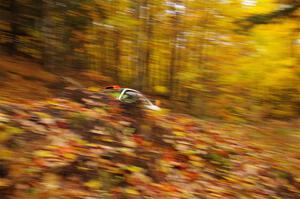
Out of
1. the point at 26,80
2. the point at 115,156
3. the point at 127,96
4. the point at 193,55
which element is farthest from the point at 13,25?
the point at 193,55

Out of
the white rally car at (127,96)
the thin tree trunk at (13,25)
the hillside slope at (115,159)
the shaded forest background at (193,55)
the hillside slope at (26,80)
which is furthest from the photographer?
the shaded forest background at (193,55)

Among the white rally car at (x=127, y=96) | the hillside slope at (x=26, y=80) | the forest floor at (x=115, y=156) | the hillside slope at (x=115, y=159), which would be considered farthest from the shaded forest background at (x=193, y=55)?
the hillside slope at (x=115, y=159)

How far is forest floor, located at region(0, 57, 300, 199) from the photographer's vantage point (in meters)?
4.72

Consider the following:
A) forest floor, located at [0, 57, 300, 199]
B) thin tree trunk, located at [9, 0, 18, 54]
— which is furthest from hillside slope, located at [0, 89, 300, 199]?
thin tree trunk, located at [9, 0, 18, 54]

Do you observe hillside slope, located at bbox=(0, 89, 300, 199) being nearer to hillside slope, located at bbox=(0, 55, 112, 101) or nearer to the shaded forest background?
hillside slope, located at bbox=(0, 55, 112, 101)

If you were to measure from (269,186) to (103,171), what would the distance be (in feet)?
11.4

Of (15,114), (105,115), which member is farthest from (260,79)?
(15,114)

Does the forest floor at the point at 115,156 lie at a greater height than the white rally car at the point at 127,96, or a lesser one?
lesser

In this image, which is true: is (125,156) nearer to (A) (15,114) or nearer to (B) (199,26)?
(A) (15,114)

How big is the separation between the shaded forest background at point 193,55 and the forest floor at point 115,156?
20.4ft

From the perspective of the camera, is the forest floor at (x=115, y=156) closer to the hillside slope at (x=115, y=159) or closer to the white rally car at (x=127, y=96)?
the hillside slope at (x=115, y=159)

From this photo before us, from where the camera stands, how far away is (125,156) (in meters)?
5.71

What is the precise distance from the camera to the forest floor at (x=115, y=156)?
15.5 ft

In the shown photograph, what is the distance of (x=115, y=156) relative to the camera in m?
5.61
